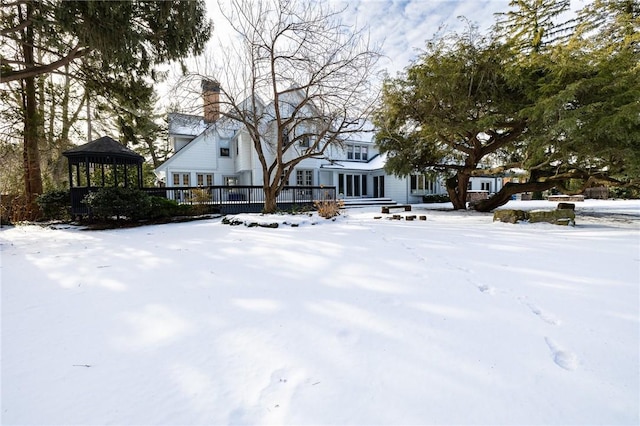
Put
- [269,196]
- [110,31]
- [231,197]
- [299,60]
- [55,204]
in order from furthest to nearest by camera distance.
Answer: [231,197]
[269,196]
[55,204]
[299,60]
[110,31]

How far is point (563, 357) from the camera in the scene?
6.28 ft

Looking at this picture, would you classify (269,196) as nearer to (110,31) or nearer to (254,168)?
(110,31)

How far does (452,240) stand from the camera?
6.18 m

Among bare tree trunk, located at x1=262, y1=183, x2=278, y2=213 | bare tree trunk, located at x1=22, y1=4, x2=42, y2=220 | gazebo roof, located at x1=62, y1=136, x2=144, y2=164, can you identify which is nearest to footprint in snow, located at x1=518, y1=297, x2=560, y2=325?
bare tree trunk, located at x1=262, y1=183, x2=278, y2=213

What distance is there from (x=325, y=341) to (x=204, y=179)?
18292 mm

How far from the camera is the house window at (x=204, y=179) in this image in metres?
18.2

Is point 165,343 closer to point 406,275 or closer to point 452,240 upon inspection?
point 406,275

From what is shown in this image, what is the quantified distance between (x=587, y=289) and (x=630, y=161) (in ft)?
26.7

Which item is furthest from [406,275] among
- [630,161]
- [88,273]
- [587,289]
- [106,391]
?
[630,161]

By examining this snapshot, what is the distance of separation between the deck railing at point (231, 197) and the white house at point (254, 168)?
8.24 feet

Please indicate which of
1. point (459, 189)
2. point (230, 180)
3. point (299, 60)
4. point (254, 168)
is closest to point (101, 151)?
point (299, 60)

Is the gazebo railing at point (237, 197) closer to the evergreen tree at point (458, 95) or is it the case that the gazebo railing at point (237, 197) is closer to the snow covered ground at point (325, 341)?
the evergreen tree at point (458, 95)

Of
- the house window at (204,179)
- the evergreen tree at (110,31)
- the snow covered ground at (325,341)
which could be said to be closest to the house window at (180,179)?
the house window at (204,179)

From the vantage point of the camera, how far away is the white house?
687 inches
